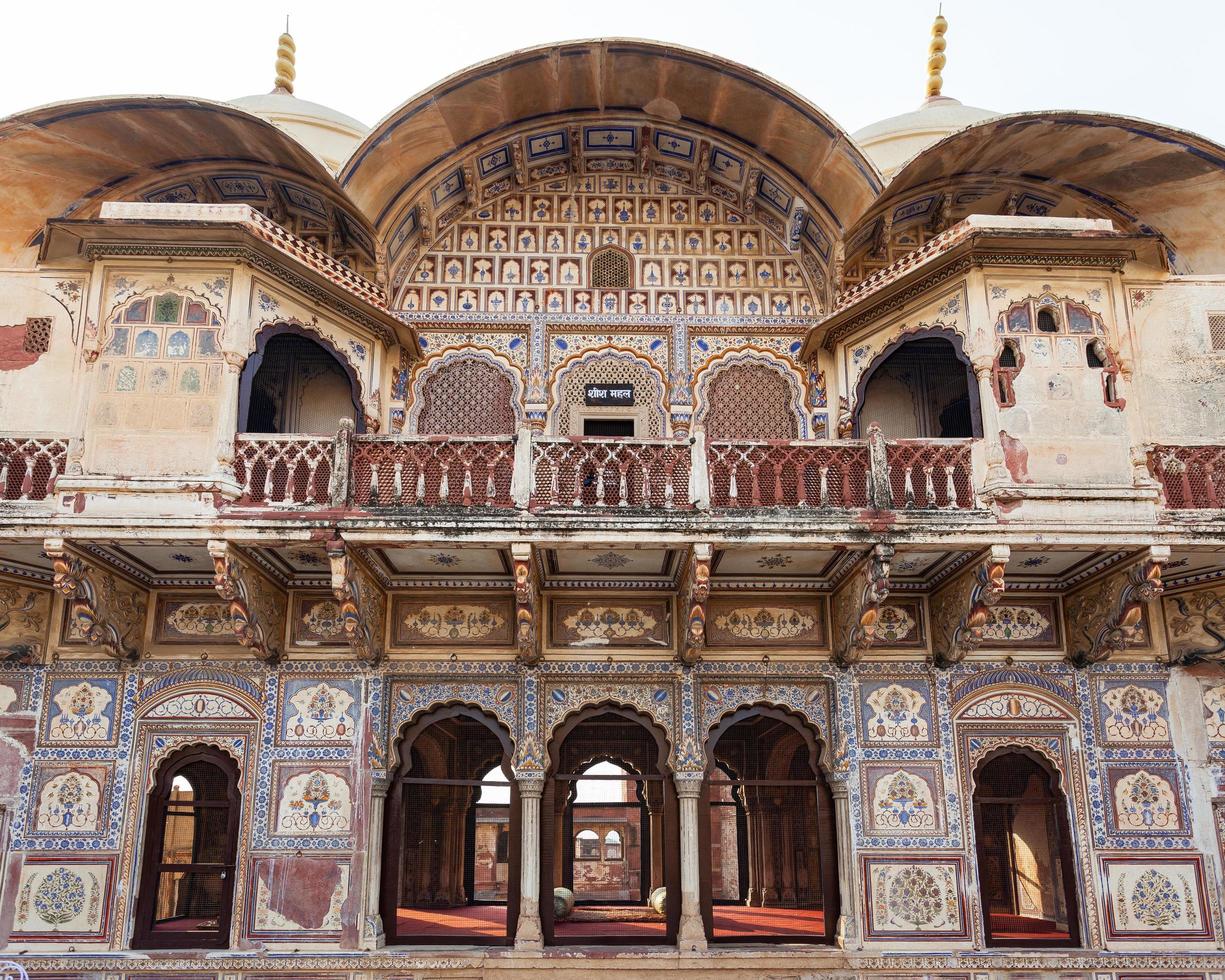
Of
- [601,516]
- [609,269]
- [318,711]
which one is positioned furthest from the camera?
[609,269]

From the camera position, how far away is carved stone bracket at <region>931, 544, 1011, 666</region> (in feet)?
32.3

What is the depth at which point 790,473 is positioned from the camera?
1005cm

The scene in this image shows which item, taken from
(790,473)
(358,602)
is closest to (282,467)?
(358,602)

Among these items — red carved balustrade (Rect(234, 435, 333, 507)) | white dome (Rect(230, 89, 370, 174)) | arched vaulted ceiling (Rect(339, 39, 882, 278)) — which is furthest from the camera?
white dome (Rect(230, 89, 370, 174))

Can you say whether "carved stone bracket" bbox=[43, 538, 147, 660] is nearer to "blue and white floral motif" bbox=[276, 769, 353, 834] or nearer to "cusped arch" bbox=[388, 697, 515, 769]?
"blue and white floral motif" bbox=[276, 769, 353, 834]

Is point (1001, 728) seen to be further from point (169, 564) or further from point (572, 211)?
point (169, 564)

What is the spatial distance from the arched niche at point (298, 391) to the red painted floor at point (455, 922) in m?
5.60

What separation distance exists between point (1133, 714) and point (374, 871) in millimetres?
7722

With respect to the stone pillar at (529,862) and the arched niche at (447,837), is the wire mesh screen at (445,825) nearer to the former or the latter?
the arched niche at (447,837)

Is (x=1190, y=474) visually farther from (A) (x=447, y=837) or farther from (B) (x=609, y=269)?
(A) (x=447, y=837)

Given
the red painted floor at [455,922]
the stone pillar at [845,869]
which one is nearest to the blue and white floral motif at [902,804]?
the stone pillar at [845,869]

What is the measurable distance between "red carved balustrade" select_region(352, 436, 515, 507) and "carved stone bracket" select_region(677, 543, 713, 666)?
71.2 inches

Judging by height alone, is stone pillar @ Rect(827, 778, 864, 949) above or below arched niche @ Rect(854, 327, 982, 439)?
below

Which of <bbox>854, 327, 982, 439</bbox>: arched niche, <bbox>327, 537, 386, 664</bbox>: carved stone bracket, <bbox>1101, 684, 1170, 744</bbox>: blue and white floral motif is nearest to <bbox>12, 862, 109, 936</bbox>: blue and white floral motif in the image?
<bbox>327, 537, 386, 664</bbox>: carved stone bracket
